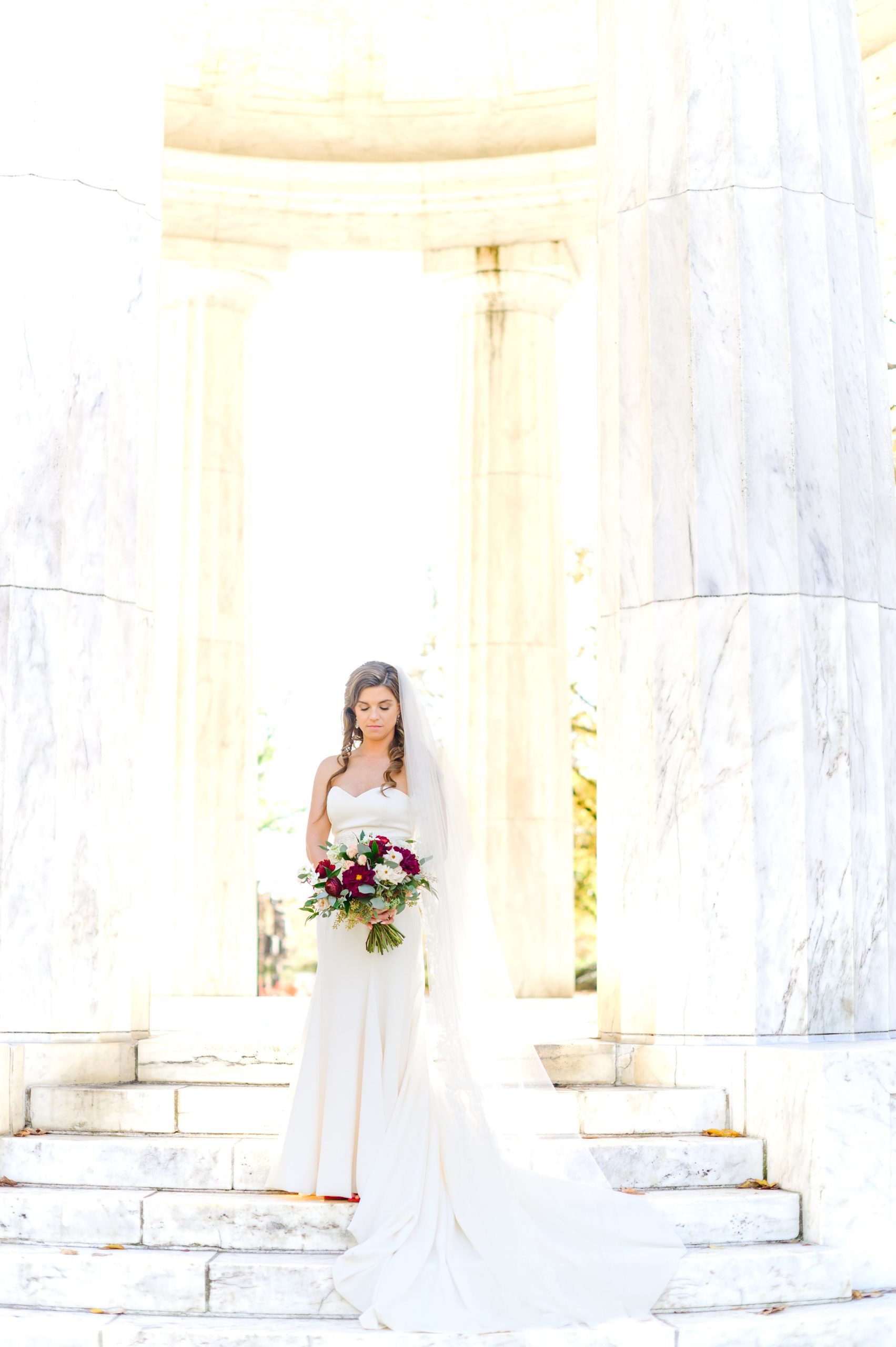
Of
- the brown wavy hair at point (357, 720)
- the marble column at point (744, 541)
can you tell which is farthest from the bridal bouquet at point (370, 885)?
the marble column at point (744, 541)

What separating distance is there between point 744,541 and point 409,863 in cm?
1009

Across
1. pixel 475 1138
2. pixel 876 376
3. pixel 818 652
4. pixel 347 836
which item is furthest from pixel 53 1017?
pixel 876 376

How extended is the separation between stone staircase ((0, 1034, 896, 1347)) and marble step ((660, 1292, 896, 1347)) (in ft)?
0.09

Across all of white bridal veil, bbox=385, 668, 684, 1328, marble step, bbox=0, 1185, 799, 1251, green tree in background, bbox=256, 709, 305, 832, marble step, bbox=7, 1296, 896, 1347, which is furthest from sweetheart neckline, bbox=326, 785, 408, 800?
green tree in background, bbox=256, 709, 305, 832

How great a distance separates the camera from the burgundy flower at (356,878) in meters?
23.5

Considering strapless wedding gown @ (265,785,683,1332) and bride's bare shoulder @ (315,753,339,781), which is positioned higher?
bride's bare shoulder @ (315,753,339,781)

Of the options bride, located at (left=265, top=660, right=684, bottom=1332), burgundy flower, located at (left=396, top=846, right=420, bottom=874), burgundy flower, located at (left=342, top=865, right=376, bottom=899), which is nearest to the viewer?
bride, located at (left=265, top=660, right=684, bottom=1332)

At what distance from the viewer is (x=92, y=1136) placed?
2555cm

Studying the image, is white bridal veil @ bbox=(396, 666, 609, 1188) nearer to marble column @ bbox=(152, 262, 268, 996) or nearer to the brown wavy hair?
the brown wavy hair

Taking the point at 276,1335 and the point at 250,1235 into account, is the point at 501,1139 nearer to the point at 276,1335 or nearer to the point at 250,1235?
the point at 250,1235

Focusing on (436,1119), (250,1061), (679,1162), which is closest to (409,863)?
(436,1119)

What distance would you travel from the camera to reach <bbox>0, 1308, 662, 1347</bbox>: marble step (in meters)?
19.8

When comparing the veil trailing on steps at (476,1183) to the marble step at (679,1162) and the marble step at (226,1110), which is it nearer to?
the marble step at (679,1162)

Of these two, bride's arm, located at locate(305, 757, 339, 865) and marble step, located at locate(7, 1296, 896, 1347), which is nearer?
marble step, located at locate(7, 1296, 896, 1347)
